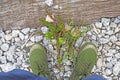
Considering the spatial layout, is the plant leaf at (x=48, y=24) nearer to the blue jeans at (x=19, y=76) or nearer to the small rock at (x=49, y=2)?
the small rock at (x=49, y=2)

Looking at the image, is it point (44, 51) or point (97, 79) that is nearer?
point (97, 79)

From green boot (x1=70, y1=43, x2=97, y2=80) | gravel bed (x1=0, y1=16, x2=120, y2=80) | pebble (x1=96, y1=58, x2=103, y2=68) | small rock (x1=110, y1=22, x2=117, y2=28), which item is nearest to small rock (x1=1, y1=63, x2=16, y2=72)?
gravel bed (x1=0, y1=16, x2=120, y2=80)

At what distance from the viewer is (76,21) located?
2.44 metres

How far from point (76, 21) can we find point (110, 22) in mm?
203

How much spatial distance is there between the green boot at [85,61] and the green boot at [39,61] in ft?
0.53

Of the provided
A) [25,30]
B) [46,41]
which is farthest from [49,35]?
[25,30]

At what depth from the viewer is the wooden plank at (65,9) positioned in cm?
243

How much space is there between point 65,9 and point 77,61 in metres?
0.32

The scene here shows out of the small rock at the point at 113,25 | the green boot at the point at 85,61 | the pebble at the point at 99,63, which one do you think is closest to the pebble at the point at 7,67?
the green boot at the point at 85,61

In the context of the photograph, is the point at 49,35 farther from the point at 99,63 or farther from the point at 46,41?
the point at 99,63

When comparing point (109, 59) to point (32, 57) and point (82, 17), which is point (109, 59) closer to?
point (82, 17)

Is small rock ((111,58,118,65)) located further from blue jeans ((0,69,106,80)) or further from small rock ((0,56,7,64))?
small rock ((0,56,7,64))

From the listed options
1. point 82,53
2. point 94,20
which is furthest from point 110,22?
point 82,53

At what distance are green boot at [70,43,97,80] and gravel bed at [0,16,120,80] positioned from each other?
1.8 inches
